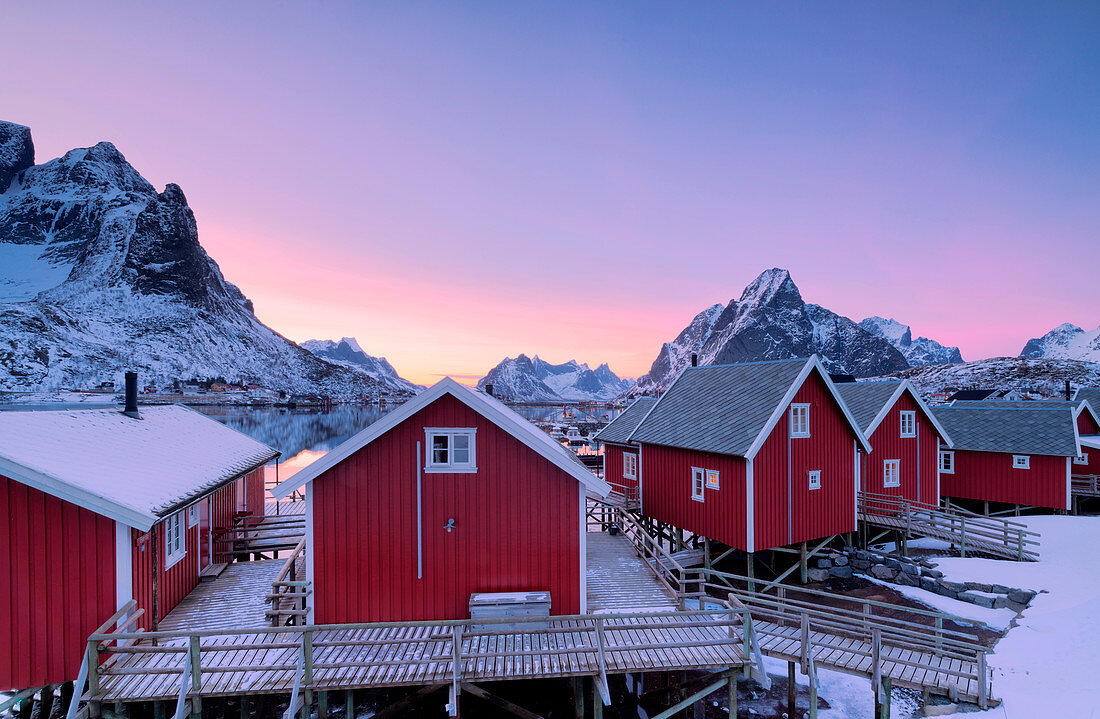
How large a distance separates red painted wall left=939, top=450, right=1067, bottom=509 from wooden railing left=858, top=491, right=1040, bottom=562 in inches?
164

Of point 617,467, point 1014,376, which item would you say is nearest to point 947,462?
point 617,467

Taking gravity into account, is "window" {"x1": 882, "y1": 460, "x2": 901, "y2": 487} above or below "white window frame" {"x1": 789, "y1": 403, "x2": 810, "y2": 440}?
below

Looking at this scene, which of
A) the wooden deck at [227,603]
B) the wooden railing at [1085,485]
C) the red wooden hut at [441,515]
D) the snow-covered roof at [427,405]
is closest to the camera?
the snow-covered roof at [427,405]

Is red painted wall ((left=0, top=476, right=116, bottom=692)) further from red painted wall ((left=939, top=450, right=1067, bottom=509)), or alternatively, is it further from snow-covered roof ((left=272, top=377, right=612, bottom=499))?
red painted wall ((left=939, top=450, right=1067, bottom=509))

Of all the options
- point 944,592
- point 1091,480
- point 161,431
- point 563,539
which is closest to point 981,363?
point 1091,480

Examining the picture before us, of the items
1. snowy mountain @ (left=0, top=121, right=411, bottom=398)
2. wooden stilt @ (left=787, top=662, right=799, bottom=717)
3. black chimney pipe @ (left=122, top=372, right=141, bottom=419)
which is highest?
snowy mountain @ (left=0, top=121, right=411, bottom=398)

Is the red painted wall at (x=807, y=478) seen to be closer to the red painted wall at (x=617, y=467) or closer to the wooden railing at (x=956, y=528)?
the wooden railing at (x=956, y=528)

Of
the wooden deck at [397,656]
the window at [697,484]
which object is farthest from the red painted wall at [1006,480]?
the wooden deck at [397,656]

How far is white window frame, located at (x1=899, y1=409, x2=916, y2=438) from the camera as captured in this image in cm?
2347

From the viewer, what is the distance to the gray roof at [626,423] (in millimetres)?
25278

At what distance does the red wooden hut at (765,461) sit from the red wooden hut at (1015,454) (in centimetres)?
1197

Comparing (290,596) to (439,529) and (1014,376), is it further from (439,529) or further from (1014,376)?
(1014,376)

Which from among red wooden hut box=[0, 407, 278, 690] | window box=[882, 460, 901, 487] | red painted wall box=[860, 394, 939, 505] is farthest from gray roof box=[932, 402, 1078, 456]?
red wooden hut box=[0, 407, 278, 690]

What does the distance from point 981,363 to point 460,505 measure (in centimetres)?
14792
